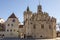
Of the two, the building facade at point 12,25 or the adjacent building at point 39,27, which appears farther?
the building facade at point 12,25

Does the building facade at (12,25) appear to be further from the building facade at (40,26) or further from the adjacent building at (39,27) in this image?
the building facade at (40,26)

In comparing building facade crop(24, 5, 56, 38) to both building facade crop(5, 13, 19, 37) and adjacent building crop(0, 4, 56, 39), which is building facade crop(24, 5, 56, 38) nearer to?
adjacent building crop(0, 4, 56, 39)

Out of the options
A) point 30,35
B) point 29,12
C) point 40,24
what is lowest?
point 30,35

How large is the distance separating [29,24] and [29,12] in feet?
55.0

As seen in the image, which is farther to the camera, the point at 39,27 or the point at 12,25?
the point at 12,25

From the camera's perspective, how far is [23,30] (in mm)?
67250

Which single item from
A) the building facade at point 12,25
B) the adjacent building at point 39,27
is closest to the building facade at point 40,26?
the adjacent building at point 39,27

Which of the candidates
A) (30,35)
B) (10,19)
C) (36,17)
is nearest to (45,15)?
(36,17)

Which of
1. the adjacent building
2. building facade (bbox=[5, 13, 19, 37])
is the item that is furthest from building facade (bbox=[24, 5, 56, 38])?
building facade (bbox=[5, 13, 19, 37])

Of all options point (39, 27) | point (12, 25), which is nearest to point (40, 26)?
point (39, 27)

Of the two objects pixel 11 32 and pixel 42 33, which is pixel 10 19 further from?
pixel 42 33

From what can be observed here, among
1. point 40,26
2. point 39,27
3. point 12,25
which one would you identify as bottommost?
point 39,27

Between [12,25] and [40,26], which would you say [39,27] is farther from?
[12,25]

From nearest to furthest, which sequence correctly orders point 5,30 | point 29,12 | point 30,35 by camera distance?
point 30,35 → point 5,30 → point 29,12
